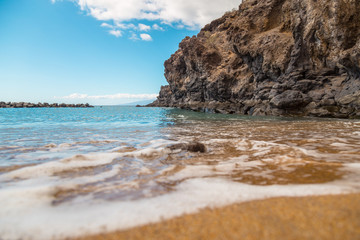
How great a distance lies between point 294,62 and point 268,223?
820 inches

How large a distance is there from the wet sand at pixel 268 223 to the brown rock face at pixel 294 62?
15871 mm

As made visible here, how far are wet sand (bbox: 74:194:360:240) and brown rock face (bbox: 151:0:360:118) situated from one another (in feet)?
52.1

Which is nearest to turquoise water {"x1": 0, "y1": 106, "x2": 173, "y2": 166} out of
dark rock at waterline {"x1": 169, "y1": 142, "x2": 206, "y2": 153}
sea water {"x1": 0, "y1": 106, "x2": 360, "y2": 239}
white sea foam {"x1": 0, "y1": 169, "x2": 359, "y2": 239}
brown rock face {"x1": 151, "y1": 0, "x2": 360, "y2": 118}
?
sea water {"x1": 0, "y1": 106, "x2": 360, "y2": 239}

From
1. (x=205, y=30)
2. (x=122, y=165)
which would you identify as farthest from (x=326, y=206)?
(x=205, y=30)

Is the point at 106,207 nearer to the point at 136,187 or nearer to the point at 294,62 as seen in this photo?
the point at 136,187

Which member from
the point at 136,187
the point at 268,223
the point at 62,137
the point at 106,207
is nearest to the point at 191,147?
the point at 136,187

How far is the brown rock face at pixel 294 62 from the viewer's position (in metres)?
13.5

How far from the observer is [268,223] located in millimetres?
1261

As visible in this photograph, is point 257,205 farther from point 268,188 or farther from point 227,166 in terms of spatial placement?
point 227,166

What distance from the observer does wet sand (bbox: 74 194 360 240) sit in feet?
3.76

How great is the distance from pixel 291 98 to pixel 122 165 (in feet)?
60.0

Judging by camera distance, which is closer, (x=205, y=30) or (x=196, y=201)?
(x=196, y=201)

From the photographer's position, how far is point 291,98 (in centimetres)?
Result: 1722

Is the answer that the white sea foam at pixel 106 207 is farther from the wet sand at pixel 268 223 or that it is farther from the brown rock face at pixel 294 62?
the brown rock face at pixel 294 62
